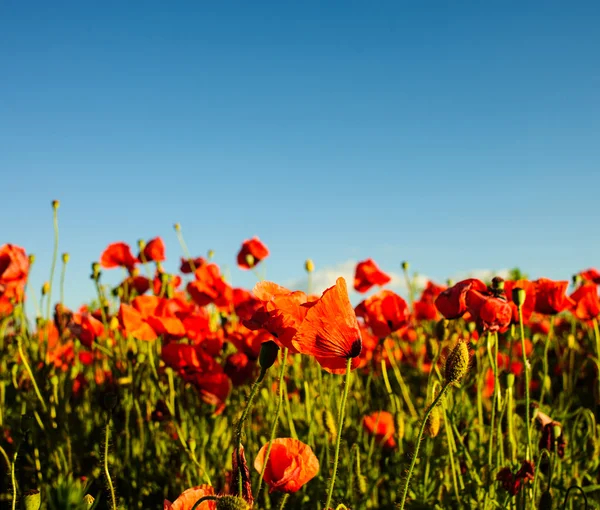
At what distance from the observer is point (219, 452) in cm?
261

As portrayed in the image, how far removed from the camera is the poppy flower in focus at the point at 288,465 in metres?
1.26

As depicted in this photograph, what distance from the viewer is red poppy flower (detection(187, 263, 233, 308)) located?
2.89 metres

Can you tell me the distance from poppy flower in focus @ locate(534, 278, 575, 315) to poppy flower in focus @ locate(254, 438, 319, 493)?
136 cm

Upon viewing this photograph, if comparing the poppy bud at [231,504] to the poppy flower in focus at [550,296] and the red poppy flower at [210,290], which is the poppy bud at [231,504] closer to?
the poppy flower in focus at [550,296]

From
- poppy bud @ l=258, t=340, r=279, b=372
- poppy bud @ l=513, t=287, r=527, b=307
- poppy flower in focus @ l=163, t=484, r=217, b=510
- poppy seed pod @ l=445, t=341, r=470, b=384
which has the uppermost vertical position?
poppy bud @ l=513, t=287, r=527, b=307

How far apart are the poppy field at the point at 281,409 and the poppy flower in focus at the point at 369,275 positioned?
10mm

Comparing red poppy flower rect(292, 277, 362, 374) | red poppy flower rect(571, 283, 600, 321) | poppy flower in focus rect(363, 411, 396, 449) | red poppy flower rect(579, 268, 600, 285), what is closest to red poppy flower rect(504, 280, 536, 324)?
red poppy flower rect(571, 283, 600, 321)

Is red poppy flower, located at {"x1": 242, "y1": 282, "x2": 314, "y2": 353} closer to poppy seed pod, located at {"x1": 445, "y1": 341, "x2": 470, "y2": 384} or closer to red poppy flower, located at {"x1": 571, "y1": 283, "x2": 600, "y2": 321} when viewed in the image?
poppy seed pod, located at {"x1": 445, "y1": 341, "x2": 470, "y2": 384}

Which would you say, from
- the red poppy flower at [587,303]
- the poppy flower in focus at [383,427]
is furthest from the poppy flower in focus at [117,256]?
the red poppy flower at [587,303]

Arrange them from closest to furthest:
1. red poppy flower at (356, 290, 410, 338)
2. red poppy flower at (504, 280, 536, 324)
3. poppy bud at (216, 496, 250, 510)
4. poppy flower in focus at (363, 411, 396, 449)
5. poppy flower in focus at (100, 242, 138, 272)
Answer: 1. poppy bud at (216, 496, 250, 510)
2. red poppy flower at (504, 280, 536, 324)
3. red poppy flower at (356, 290, 410, 338)
4. poppy flower in focus at (363, 411, 396, 449)
5. poppy flower in focus at (100, 242, 138, 272)

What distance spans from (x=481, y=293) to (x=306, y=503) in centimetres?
107

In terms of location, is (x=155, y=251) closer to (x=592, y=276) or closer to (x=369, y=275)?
(x=369, y=275)

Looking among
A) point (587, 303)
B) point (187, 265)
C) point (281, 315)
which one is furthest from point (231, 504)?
point (187, 265)

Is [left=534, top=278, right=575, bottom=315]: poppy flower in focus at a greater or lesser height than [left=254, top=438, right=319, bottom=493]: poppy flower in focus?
greater
